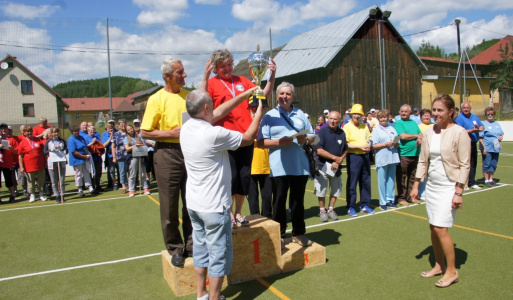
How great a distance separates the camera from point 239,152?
4.16 m

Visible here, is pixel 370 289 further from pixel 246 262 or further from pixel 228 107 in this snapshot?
pixel 228 107

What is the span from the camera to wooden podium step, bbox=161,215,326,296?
13.0ft

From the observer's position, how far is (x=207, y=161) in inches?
127

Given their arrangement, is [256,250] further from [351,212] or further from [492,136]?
[492,136]

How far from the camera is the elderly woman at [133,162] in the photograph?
1013cm

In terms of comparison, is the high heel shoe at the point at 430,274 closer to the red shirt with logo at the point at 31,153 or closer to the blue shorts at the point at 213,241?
the blue shorts at the point at 213,241

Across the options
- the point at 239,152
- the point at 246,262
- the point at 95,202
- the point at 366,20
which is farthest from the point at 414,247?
the point at 366,20

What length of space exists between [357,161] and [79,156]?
24.0ft

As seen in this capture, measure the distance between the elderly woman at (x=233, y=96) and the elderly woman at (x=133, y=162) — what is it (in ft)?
21.6

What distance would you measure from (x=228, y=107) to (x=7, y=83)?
20589 millimetres

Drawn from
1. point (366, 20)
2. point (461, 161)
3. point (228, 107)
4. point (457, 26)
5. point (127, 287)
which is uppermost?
point (366, 20)

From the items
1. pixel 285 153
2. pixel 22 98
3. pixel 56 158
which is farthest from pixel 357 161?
pixel 22 98

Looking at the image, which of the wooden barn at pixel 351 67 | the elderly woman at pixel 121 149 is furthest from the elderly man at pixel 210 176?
the wooden barn at pixel 351 67

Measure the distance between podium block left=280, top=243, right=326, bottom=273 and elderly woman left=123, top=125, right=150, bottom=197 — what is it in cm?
655
